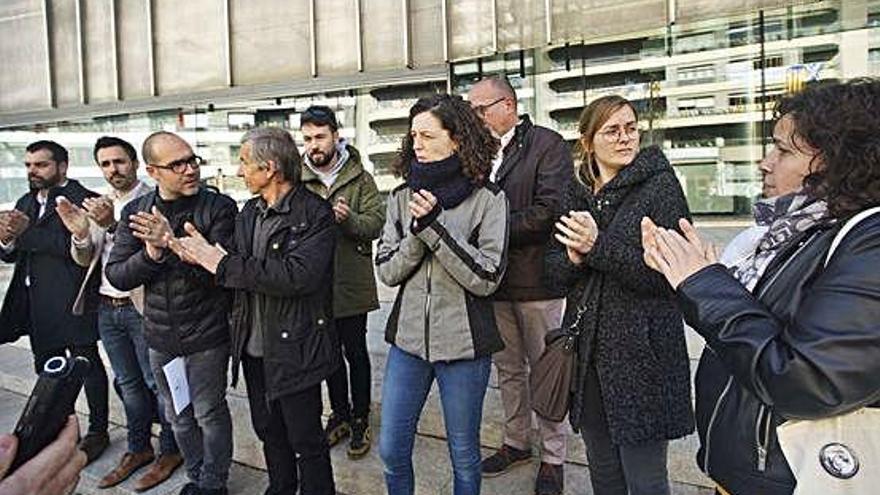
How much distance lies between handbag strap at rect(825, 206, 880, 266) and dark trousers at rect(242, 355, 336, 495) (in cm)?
212

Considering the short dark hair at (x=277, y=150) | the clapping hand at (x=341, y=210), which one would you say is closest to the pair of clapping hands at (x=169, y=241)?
the short dark hair at (x=277, y=150)

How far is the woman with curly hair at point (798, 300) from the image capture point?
1.31m

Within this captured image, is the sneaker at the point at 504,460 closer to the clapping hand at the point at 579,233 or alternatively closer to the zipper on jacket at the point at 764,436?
the clapping hand at the point at 579,233

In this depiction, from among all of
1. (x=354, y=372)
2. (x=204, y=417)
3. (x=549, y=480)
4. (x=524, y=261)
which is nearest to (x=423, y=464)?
(x=354, y=372)

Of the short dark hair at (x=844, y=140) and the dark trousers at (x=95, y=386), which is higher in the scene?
the short dark hair at (x=844, y=140)

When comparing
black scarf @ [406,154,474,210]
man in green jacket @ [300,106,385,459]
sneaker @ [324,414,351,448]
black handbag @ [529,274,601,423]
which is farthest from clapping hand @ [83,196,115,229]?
black handbag @ [529,274,601,423]

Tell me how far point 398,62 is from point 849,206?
236 inches

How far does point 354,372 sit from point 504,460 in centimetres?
93

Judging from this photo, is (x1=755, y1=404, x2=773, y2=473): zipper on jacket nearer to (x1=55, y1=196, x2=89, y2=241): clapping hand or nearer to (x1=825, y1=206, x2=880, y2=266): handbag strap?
(x1=825, y1=206, x2=880, y2=266): handbag strap

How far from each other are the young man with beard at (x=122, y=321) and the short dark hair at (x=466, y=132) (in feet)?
6.19

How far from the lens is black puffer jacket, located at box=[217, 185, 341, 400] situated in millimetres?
2777

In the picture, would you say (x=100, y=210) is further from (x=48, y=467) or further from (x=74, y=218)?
(x=48, y=467)

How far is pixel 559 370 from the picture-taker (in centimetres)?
238

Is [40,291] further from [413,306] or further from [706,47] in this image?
[706,47]
